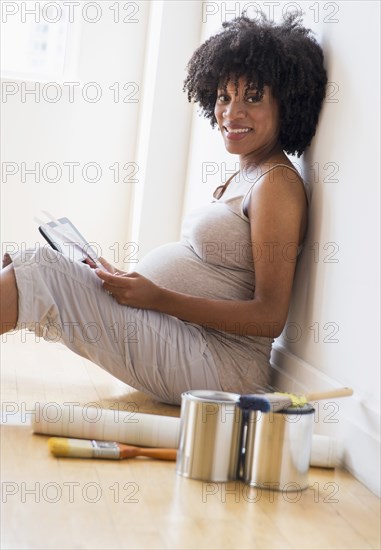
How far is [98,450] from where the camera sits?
85.4 inches

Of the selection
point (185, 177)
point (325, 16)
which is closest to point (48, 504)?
point (325, 16)

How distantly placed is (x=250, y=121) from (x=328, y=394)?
90cm

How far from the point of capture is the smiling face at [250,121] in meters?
2.71

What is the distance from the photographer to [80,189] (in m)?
4.46

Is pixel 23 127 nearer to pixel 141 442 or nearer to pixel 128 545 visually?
pixel 141 442

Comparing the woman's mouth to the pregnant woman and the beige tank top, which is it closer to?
the pregnant woman

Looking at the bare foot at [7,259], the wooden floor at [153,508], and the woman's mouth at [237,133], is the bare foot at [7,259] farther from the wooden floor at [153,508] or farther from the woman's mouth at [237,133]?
the woman's mouth at [237,133]

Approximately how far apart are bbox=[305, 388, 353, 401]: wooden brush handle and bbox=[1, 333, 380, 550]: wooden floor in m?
0.19

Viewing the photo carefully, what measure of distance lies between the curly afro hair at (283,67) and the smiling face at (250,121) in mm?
21

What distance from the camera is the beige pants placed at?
249cm

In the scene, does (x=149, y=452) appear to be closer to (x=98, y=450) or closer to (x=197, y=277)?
(x=98, y=450)

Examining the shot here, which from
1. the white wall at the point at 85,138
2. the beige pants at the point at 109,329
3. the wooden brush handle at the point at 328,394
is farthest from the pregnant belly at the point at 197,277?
the white wall at the point at 85,138

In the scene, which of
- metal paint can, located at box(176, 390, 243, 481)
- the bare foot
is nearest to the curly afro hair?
the bare foot

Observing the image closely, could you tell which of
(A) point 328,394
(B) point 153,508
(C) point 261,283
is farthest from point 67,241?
(B) point 153,508
